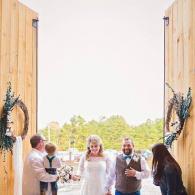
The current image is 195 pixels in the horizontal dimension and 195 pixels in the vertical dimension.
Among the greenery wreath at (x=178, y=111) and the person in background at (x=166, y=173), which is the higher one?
the greenery wreath at (x=178, y=111)

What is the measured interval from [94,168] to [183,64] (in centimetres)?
145

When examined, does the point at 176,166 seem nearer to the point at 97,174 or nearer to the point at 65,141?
the point at 97,174

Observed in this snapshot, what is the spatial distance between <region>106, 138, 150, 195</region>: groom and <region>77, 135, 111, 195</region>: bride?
0.30 feet

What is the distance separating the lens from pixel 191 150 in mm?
3889

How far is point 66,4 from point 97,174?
241 centimetres

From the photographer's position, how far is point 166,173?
3746mm

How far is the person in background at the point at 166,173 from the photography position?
12.2 feet

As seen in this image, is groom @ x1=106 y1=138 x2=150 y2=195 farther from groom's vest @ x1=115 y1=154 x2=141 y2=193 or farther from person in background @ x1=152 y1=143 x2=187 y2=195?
person in background @ x1=152 y1=143 x2=187 y2=195

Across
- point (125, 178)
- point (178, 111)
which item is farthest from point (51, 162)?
point (178, 111)

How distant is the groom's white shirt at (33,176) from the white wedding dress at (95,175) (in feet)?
1.31

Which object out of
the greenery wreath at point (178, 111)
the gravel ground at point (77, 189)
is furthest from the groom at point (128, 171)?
the gravel ground at point (77, 189)

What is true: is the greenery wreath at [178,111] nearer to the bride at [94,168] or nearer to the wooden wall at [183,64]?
the wooden wall at [183,64]

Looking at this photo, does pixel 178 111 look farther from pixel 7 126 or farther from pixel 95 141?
pixel 7 126

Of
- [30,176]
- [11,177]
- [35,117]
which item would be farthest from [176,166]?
[35,117]
